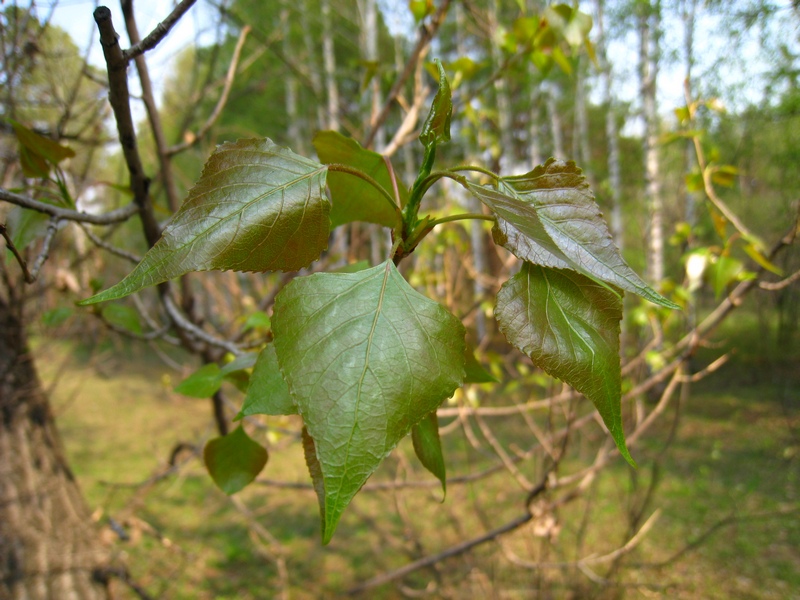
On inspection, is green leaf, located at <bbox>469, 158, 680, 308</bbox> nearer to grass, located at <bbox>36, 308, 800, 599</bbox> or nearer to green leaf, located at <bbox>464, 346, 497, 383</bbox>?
green leaf, located at <bbox>464, 346, 497, 383</bbox>

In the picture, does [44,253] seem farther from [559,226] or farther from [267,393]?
[559,226]

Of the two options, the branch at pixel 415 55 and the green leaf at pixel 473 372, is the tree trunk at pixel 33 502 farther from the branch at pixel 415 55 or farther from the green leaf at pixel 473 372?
the green leaf at pixel 473 372

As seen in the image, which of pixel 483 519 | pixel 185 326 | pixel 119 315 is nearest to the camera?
pixel 185 326

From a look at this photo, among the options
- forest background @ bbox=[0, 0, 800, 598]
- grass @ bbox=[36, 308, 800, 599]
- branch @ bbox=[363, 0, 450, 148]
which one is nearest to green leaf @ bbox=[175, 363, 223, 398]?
forest background @ bbox=[0, 0, 800, 598]

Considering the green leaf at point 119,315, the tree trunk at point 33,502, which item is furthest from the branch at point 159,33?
the tree trunk at point 33,502

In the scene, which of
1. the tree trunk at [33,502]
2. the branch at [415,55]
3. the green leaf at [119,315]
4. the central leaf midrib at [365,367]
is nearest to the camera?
the central leaf midrib at [365,367]

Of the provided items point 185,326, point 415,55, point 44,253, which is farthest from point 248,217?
point 415,55

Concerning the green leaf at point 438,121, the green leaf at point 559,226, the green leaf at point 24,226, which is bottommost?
the green leaf at point 559,226
